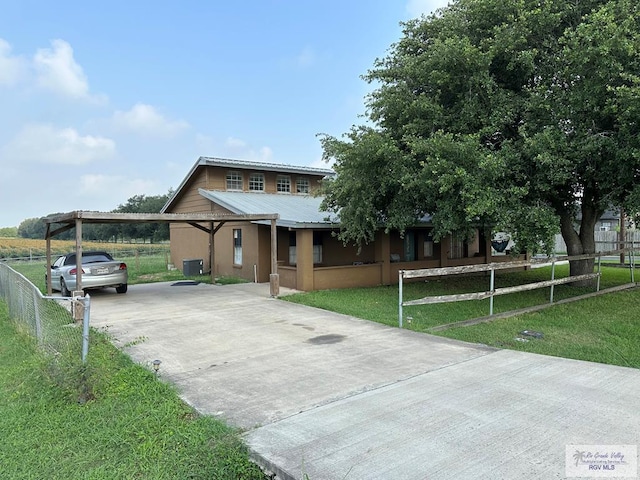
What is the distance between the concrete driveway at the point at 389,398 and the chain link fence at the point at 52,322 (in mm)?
1009

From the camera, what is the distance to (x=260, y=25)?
17.1m

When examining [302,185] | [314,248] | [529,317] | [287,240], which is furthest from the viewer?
[302,185]

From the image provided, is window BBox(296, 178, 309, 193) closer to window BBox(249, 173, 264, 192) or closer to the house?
the house

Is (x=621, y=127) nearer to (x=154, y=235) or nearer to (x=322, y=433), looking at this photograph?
(x=322, y=433)

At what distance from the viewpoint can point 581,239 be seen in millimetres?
13570

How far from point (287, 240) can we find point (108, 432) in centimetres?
1298

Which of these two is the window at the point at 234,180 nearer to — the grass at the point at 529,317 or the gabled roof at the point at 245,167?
the gabled roof at the point at 245,167

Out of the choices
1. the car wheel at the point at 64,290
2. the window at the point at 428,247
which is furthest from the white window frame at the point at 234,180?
the window at the point at 428,247

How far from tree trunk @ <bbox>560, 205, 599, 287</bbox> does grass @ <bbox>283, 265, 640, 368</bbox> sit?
1.92 feet

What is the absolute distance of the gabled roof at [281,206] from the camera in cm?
1398

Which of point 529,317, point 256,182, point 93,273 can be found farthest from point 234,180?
point 529,317

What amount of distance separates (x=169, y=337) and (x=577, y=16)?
1172cm

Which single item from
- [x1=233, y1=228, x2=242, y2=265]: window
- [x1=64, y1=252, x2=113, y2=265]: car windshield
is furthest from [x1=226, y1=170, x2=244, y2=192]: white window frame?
[x1=64, y1=252, x2=113, y2=265]: car windshield

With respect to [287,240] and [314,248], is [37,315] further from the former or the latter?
[314,248]
